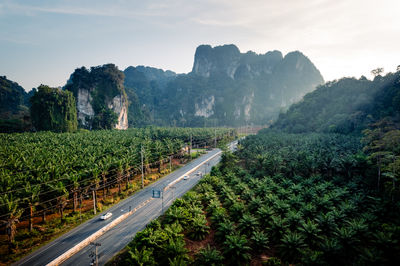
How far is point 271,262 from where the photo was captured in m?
15.5

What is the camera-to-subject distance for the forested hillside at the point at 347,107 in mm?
70125

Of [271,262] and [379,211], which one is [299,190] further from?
[271,262]

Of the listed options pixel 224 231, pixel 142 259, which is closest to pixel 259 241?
pixel 224 231

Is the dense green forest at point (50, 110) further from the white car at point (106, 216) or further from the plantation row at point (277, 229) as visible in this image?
the plantation row at point (277, 229)

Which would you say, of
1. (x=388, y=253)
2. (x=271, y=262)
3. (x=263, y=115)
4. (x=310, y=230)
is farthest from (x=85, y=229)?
(x=263, y=115)

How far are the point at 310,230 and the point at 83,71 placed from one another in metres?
132

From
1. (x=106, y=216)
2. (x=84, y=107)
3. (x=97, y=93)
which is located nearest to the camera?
(x=106, y=216)

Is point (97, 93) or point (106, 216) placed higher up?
point (97, 93)

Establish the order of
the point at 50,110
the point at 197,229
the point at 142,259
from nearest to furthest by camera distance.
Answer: the point at 142,259
the point at 197,229
the point at 50,110

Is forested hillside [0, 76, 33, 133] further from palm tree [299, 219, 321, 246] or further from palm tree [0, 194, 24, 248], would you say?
palm tree [299, 219, 321, 246]

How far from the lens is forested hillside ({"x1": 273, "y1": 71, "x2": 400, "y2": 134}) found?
70125mm

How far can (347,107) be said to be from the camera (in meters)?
88.8

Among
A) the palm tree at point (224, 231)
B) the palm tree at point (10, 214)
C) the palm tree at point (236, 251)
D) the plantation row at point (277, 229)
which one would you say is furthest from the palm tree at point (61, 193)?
the palm tree at point (236, 251)

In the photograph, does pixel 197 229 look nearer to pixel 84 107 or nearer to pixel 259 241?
pixel 259 241
